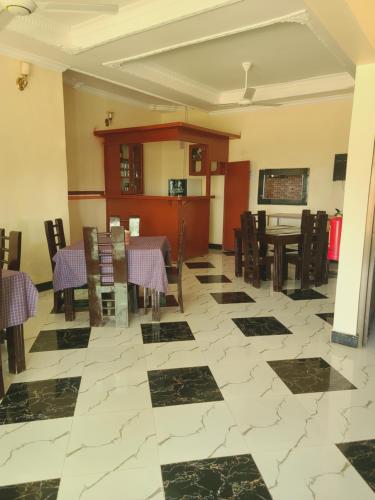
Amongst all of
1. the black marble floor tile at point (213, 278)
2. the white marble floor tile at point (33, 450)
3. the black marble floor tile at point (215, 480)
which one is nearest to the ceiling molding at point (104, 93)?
the black marble floor tile at point (213, 278)

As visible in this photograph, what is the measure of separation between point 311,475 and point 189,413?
726 mm

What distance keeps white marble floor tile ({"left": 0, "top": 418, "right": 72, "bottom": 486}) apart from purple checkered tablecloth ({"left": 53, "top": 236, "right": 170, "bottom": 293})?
4.89 feet

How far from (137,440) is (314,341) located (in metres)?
1.83

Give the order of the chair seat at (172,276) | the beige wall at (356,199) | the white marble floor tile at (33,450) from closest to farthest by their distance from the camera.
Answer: the white marble floor tile at (33,450) → the beige wall at (356,199) → the chair seat at (172,276)

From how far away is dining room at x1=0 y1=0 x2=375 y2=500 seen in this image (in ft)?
5.95

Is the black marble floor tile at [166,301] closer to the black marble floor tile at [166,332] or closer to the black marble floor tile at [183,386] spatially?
the black marble floor tile at [166,332]

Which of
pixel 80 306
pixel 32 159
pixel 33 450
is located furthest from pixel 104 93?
pixel 33 450

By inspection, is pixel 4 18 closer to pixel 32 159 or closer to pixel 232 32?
pixel 32 159

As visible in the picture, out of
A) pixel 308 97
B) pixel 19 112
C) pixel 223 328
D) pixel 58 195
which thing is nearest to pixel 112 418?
pixel 223 328

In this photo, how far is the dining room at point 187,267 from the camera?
71.4 inches

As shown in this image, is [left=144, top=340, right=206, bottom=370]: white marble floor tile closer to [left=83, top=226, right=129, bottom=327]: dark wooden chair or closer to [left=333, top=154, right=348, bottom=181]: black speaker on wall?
[left=83, top=226, right=129, bottom=327]: dark wooden chair

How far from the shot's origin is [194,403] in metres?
2.23

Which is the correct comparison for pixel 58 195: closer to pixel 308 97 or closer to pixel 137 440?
pixel 137 440

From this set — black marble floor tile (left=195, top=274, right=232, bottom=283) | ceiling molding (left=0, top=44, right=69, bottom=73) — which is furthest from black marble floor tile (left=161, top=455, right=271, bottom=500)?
ceiling molding (left=0, top=44, right=69, bottom=73)
